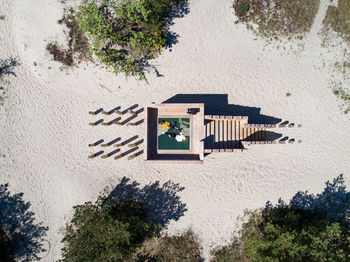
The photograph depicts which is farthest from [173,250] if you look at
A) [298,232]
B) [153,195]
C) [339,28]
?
[339,28]

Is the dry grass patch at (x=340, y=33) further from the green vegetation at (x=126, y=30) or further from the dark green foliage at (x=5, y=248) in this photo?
the dark green foliage at (x=5, y=248)

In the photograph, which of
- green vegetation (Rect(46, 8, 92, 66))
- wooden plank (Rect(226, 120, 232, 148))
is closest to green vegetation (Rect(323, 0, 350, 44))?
wooden plank (Rect(226, 120, 232, 148))

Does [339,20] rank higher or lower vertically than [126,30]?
higher

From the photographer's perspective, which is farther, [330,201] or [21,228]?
[21,228]

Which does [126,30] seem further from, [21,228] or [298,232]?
[298,232]

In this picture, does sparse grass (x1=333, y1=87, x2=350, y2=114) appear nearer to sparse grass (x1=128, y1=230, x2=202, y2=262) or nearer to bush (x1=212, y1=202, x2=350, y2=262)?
bush (x1=212, y1=202, x2=350, y2=262)

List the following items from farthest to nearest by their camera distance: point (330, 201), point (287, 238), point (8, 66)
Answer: point (8, 66) < point (330, 201) < point (287, 238)
